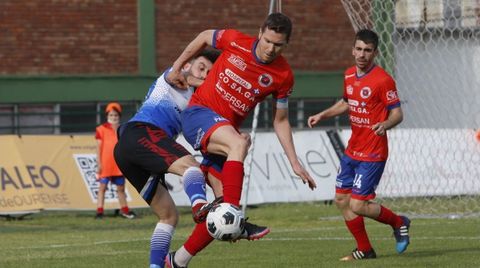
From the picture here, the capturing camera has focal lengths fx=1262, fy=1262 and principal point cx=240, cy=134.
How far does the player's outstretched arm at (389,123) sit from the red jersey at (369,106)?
0.08m

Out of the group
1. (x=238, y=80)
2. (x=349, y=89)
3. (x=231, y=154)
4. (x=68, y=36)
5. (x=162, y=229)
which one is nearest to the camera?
(x=231, y=154)

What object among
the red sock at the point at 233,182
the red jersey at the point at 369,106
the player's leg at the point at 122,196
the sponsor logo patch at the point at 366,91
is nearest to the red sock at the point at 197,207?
the red sock at the point at 233,182

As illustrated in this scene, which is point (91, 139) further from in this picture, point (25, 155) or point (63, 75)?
point (63, 75)

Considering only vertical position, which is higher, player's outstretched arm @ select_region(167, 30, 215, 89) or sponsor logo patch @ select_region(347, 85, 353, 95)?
player's outstretched arm @ select_region(167, 30, 215, 89)

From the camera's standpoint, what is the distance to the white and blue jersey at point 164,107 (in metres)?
10.1

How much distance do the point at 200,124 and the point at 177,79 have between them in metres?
0.62

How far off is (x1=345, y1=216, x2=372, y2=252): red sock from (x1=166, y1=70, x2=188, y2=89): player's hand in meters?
2.97

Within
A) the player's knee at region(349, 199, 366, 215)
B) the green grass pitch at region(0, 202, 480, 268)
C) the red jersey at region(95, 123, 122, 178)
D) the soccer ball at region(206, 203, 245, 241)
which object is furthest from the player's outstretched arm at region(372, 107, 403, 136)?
the red jersey at region(95, 123, 122, 178)

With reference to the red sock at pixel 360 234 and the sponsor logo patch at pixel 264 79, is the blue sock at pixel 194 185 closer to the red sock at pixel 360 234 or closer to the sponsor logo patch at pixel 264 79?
the sponsor logo patch at pixel 264 79

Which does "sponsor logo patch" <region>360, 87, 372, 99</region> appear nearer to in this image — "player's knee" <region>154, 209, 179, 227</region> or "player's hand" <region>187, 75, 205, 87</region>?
"player's hand" <region>187, 75, 205, 87</region>

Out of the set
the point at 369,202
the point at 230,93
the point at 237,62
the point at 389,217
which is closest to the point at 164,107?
the point at 230,93

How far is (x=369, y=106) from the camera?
501 inches

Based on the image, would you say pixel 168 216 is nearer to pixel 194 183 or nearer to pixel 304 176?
pixel 194 183

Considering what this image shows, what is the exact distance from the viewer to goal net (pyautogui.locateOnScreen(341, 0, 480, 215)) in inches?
797
